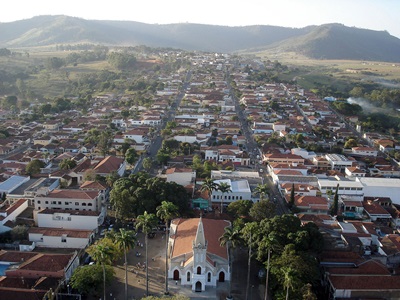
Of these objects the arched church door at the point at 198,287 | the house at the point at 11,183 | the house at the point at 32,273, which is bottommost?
the arched church door at the point at 198,287

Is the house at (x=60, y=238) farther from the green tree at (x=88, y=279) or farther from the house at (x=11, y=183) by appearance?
the house at (x=11, y=183)

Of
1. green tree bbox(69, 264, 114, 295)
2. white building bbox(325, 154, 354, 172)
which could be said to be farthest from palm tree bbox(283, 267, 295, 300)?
white building bbox(325, 154, 354, 172)

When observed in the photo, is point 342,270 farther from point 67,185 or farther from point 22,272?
point 67,185

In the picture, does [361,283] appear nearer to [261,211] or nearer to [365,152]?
[261,211]

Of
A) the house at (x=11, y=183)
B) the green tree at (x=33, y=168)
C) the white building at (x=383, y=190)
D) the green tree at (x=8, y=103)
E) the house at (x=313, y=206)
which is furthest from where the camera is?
the green tree at (x=8, y=103)

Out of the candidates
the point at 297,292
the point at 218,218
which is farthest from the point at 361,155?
the point at 297,292

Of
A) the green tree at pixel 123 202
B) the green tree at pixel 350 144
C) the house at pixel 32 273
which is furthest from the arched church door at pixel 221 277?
the green tree at pixel 350 144
